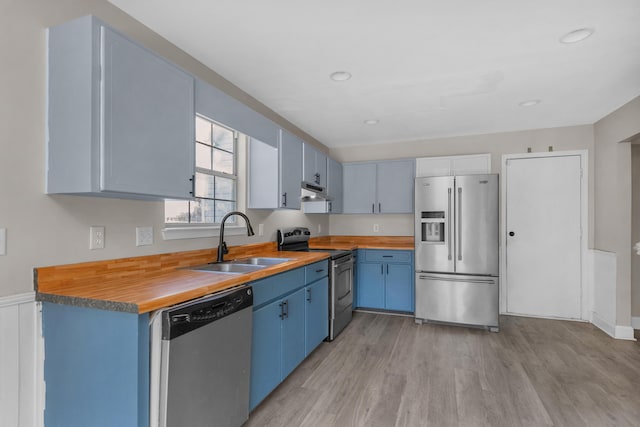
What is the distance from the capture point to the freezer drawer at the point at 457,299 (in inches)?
142

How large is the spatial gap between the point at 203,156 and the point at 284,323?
1511 mm

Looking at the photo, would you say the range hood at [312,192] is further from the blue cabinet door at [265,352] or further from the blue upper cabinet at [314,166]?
the blue cabinet door at [265,352]

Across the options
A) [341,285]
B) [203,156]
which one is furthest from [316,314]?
[203,156]

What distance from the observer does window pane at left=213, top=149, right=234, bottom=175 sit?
9.33 ft

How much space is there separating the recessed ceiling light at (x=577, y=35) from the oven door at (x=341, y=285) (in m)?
2.50

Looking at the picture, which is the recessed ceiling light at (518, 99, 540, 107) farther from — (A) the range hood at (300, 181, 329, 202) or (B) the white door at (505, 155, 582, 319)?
(A) the range hood at (300, 181, 329, 202)

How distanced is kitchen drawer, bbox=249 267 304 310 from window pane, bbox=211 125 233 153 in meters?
1.32

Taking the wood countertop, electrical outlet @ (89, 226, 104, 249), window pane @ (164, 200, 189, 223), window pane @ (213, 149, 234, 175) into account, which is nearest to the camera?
electrical outlet @ (89, 226, 104, 249)

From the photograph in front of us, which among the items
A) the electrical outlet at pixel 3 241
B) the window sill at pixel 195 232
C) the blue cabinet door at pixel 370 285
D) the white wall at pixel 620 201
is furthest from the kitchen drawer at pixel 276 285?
the white wall at pixel 620 201

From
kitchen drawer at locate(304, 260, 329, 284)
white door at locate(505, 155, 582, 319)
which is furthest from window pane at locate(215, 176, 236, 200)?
white door at locate(505, 155, 582, 319)

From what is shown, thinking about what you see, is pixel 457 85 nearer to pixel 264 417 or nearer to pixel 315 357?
pixel 315 357

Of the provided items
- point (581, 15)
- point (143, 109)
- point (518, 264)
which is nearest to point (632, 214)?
point (518, 264)

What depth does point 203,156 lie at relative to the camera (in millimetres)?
2707

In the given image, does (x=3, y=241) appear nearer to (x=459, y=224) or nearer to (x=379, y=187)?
(x=459, y=224)
